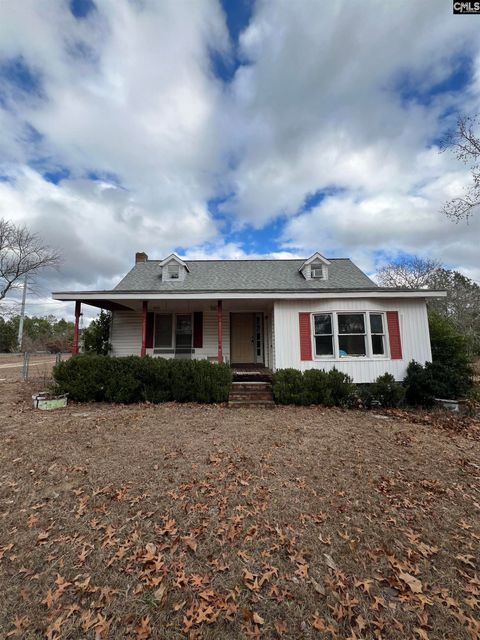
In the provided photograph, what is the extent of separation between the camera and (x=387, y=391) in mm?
8750

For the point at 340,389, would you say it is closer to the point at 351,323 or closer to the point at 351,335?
the point at 351,335

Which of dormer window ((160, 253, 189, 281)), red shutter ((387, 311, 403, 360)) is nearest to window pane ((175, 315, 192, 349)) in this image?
dormer window ((160, 253, 189, 281))

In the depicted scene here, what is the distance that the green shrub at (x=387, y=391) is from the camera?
8727 mm

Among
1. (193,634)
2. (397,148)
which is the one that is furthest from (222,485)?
(397,148)

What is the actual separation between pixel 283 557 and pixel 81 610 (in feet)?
6.05

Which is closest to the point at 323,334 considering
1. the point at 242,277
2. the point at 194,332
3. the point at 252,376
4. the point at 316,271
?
the point at 252,376

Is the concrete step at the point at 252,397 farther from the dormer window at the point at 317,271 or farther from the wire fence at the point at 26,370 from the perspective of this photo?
the wire fence at the point at 26,370

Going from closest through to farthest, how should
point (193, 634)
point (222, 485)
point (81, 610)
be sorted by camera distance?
point (193, 634)
point (81, 610)
point (222, 485)

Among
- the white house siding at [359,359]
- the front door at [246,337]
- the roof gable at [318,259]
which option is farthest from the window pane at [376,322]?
the front door at [246,337]

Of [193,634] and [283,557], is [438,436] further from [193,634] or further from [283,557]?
[193,634]

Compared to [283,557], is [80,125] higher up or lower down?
higher up

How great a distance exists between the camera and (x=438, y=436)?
6.38 meters

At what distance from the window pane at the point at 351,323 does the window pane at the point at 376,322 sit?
0.35m

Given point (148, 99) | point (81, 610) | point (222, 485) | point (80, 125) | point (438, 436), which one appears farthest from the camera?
point (80, 125)
